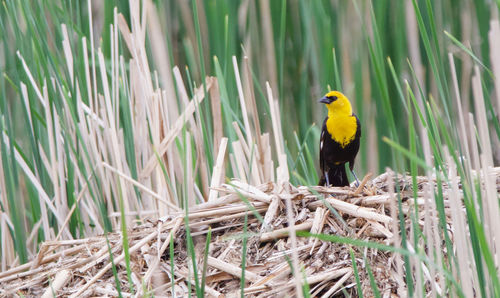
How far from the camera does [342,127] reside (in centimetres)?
306

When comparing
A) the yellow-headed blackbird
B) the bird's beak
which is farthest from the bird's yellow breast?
the bird's beak

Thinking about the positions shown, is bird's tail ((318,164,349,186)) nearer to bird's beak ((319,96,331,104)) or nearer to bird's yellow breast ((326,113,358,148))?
bird's yellow breast ((326,113,358,148))

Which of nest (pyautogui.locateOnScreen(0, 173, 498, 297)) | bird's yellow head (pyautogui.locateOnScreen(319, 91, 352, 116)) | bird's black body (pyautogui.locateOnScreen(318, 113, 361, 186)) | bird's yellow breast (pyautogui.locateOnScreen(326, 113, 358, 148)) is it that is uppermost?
bird's yellow head (pyautogui.locateOnScreen(319, 91, 352, 116))

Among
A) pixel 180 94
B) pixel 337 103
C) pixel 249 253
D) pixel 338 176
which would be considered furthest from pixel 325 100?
pixel 249 253

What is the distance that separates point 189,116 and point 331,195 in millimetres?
812

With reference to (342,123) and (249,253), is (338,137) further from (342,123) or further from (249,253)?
(249,253)

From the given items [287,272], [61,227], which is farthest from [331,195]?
[61,227]

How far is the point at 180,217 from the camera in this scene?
2.20m

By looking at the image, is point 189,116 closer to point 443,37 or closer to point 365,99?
point 365,99

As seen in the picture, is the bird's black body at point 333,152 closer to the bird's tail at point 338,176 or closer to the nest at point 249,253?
the bird's tail at point 338,176

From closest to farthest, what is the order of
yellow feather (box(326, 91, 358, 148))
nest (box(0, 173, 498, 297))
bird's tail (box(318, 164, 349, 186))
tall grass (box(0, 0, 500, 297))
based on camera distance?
1. nest (box(0, 173, 498, 297))
2. tall grass (box(0, 0, 500, 297))
3. yellow feather (box(326, 91, 358, 148))
4. bird's tail (box(318, 164, 349, 186))

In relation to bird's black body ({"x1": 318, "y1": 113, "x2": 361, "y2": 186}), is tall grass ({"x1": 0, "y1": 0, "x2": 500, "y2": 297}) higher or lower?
higher

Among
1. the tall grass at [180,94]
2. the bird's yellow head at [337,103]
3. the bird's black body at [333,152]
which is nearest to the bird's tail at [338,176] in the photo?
the bird's black body at [333,152]

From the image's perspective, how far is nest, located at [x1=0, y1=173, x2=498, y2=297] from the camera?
1.83 metres
